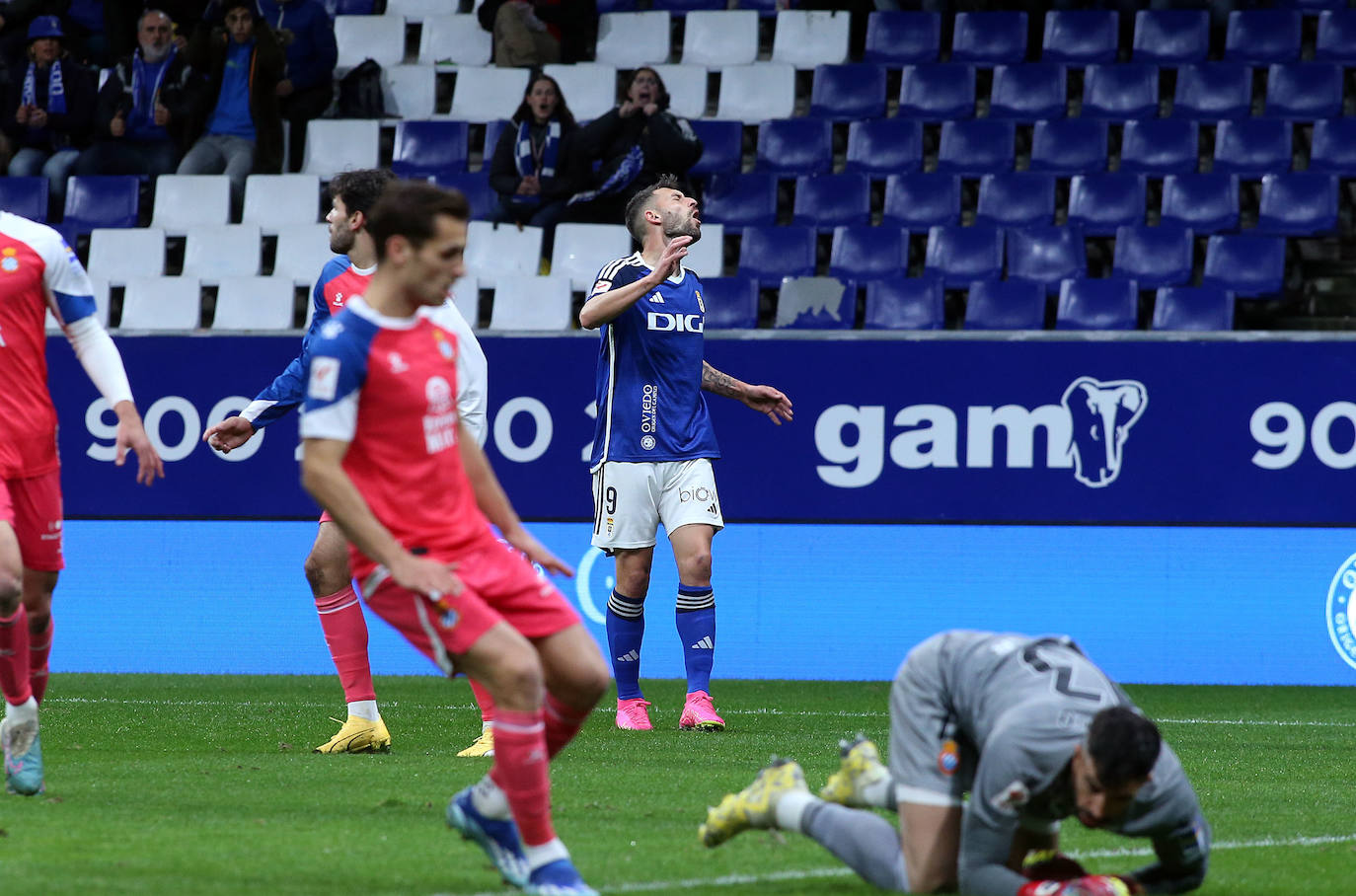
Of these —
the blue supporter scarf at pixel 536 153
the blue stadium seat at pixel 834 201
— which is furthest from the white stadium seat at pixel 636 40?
the blue stadium seat at pixel 834 201

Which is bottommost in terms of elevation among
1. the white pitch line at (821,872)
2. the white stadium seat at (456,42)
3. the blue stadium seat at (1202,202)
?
the white pitch line at (821,872)

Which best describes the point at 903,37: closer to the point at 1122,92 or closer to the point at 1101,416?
the point at 1122,92

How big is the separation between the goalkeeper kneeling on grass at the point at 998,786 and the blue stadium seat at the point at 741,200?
8.78 metres

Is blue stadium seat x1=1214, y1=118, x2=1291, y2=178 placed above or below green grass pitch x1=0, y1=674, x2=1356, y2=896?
above

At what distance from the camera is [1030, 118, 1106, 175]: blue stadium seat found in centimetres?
1296

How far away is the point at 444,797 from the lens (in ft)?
19.5

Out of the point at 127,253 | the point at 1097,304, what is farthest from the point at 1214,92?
the point at 127,253

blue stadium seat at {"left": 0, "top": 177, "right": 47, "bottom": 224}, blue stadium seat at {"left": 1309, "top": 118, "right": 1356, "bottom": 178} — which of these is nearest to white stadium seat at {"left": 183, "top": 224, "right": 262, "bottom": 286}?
blue stadium seat at {"left": 0, "top": 177, "right": 47, "bottom": 224}

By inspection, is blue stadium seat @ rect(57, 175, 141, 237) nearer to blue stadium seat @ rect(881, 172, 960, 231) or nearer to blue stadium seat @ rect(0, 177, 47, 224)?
blue stadium seat @ rect(0, 177, 47, 224)

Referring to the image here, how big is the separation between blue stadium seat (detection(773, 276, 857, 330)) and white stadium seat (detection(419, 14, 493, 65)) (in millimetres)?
4517

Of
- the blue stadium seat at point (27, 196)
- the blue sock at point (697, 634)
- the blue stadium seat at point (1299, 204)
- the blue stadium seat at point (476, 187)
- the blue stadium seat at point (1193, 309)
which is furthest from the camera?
the blue stadium seat at point (27, 196)

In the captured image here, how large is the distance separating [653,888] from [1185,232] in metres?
8.71

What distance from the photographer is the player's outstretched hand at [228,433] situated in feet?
22.8

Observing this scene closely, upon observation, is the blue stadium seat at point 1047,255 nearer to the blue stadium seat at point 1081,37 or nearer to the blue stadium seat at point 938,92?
the blue stadium seat at point 938,92
